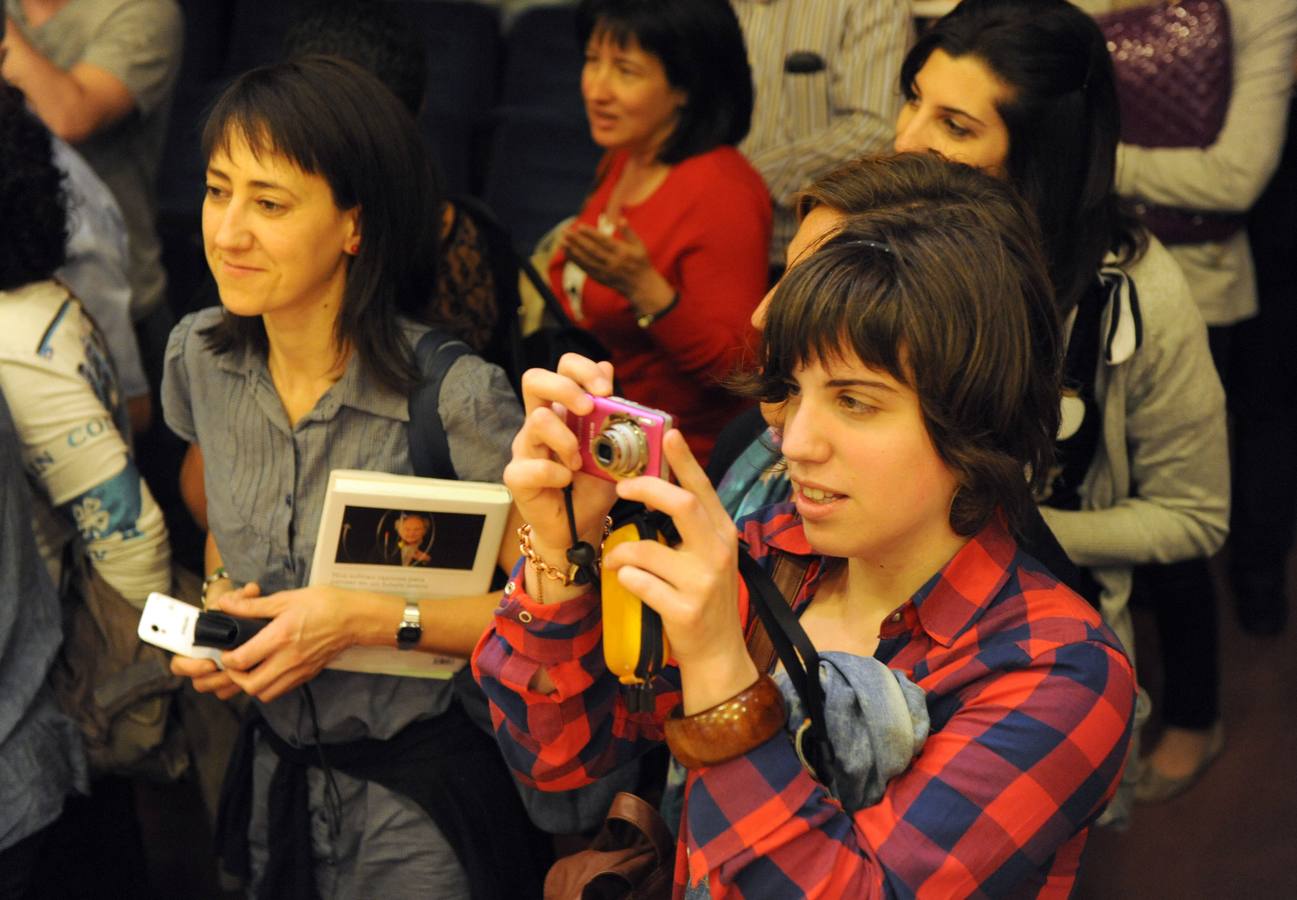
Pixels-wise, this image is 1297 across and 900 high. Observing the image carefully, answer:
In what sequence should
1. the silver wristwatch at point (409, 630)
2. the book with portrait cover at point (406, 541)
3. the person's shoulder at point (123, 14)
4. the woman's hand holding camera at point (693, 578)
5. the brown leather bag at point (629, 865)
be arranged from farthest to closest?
the person's shoulder at point (123, 14) < the silver wristwatch at point (409, 630) < the book with portrait cover at point (406, 541) < the brown leather bag at point (629, 865) < the woman's hand holding camera at point (693, 578)

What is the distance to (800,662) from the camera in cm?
112

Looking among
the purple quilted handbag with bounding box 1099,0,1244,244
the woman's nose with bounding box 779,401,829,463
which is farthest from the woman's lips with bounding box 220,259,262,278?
the purple quilted handbag with bounding box 1099,0,1244,244

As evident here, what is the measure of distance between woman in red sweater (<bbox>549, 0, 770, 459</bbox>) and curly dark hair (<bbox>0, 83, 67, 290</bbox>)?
2.79ft

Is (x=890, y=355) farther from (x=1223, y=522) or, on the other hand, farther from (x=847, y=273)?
(x=1223, y=522)

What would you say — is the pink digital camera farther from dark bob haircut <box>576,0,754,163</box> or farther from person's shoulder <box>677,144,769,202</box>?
dark bob haircut <box>576,0,754,163</box>

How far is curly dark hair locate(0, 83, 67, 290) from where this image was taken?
2.03 metres

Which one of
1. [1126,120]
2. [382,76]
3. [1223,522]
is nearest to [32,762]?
[382,76]

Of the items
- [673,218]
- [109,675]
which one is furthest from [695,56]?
[109,675]

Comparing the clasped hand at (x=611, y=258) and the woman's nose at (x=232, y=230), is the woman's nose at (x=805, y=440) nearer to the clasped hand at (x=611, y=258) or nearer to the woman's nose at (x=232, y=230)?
the woman's nose at (x=232, y=230)

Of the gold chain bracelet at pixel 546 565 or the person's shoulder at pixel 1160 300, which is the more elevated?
the gold chain bracelet at pixel 546 565

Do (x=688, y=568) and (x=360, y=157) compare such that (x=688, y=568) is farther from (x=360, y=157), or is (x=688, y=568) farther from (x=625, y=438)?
(x=360, y=157)

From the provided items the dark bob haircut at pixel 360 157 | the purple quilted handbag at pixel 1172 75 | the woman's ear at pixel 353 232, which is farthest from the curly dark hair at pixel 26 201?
the purple quilted handbag at pixel 1172 75

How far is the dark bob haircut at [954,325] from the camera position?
121 centimetres

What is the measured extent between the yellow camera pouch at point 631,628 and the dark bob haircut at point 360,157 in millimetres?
677
